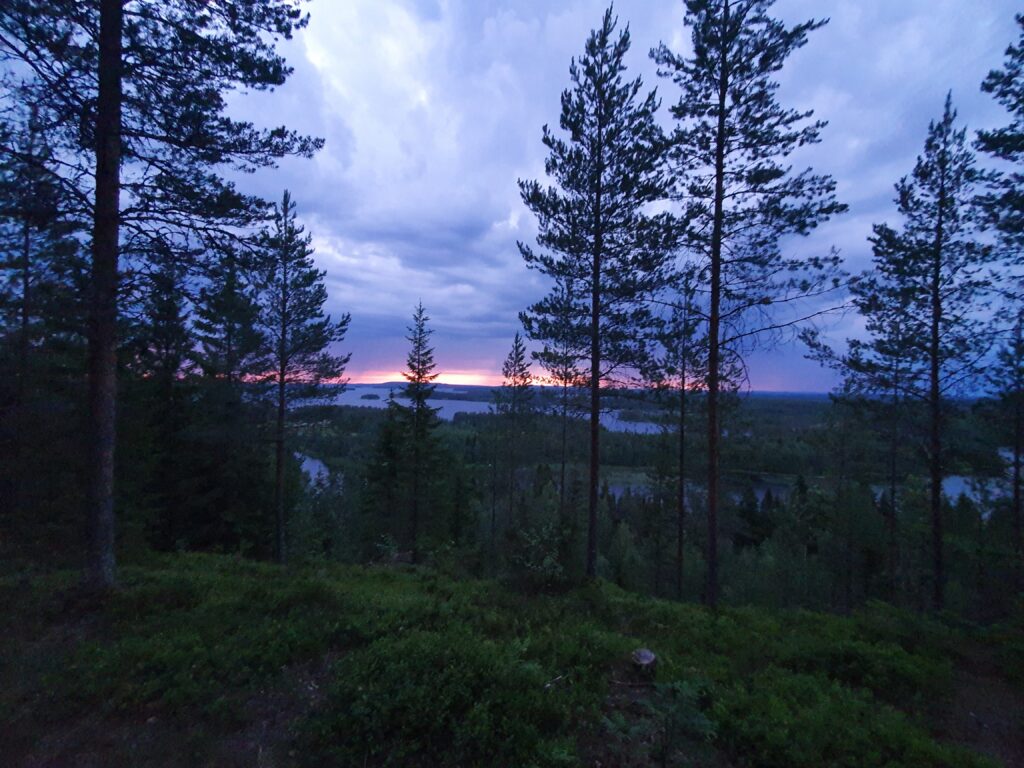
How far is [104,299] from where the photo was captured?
5625mm

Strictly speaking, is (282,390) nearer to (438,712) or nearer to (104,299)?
(104,299)

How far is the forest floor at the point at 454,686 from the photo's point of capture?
368cm

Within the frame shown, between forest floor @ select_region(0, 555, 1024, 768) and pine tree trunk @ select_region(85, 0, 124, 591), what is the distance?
939 mm

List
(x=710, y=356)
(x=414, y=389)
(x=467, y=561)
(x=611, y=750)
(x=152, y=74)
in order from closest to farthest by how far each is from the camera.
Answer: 1. (x=611, y=750)
2. (x=152, y=74)
3. (x=710, y=356)
4. (x=467, y=561)
5. (x=414, y=389)

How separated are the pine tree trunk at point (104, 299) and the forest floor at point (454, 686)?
3.08ft

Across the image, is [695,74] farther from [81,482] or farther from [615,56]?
[81,482]

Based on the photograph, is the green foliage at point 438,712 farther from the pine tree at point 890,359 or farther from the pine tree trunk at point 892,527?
the pine tree trunk at point 892,527

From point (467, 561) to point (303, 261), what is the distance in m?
11.8

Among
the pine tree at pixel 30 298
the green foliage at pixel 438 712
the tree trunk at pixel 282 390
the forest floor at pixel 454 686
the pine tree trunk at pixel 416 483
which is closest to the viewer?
the green foliage at pixel 438 712

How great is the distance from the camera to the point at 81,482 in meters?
11.7

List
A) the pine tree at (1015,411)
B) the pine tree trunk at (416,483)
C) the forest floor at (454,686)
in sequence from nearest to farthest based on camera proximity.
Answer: the forest floor at (454,686) → the pine tree at (1015,411) → the pine tree trunk at (416,483)

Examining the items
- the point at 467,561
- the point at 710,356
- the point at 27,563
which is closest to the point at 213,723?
the point at 27,563

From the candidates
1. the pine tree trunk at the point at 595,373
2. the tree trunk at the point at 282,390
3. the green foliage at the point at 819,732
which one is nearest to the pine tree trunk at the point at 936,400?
the pine tree trunk at the point at 595,373

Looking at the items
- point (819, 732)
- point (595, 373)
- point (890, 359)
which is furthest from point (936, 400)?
point (819, 732)
